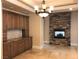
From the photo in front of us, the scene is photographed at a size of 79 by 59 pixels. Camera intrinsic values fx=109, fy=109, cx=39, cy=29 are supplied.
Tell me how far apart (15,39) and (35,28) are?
84.3 inches

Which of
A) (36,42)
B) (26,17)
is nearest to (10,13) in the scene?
(26,17)

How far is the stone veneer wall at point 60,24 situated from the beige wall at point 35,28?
2.30 m

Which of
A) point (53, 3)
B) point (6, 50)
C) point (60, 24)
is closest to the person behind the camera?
point (6, 50)

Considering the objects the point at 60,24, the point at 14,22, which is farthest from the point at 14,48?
the point at 60,24

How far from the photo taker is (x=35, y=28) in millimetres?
7812

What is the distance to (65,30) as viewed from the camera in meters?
9.29

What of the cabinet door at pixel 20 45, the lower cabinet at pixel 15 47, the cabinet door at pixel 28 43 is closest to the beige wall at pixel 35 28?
the cabinet door at pixel 28 43

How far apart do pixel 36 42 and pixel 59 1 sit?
3.47 meters

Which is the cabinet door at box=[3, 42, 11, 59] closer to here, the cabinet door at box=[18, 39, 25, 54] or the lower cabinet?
the lower cabinet

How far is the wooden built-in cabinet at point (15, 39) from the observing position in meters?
4.92

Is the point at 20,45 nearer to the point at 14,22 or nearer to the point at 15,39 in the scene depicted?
the point at 15,39

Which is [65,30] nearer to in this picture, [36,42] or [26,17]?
[36,42]

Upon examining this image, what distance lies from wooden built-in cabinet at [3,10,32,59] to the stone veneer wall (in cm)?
279

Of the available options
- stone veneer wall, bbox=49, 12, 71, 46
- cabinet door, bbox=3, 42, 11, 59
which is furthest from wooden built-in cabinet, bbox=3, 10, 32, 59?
stone veneer wall, bbox=49, 12, 71, 46
